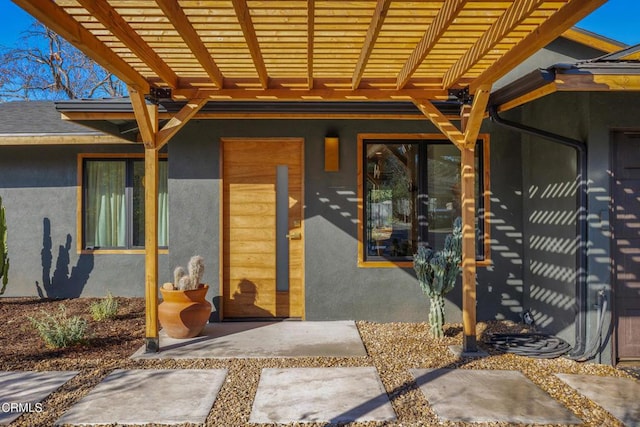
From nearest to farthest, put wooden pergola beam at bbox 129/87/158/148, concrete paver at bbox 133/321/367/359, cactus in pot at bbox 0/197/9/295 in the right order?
1. wooden pergola beam at bbox 129/87/158/148
2. concrete paver at bbox 133/321/367/359
3. cactus in pot at bbox 0/197/9/295

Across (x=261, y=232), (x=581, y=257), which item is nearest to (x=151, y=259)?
(x=261, y=232)

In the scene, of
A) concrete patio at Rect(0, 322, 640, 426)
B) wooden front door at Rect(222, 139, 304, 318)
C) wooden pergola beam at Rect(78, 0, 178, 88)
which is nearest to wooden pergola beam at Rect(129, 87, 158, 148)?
wooden pergola beam at Rect(78, 0, 178, 88)

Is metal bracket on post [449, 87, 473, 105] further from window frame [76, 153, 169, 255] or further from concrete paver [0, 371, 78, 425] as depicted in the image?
window frame [76, 153, 169, 255]

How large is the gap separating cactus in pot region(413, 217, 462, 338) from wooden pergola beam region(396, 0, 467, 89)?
180 centimetres

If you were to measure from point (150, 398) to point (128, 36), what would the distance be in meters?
2.78

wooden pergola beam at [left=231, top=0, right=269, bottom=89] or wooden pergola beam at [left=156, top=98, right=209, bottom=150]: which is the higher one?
wooden pergola beam at [left=231, top=0, right=269, bottom=89]

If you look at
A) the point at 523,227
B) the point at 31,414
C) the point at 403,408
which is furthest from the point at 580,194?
the point at 31,414

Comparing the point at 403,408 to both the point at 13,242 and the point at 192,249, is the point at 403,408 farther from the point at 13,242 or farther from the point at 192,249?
the point at 13,242

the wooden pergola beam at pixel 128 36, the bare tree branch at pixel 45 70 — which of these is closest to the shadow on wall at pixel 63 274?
the wooden pergola beam at pixel 128 36

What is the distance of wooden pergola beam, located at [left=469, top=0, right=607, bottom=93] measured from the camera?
2.51 m

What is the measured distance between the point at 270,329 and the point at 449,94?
3.34 metres

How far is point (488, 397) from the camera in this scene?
3.31 m

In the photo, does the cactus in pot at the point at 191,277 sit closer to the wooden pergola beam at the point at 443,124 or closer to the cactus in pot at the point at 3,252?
the wooden pergola beam at the point at 443,124

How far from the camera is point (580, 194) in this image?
13.8 feet
